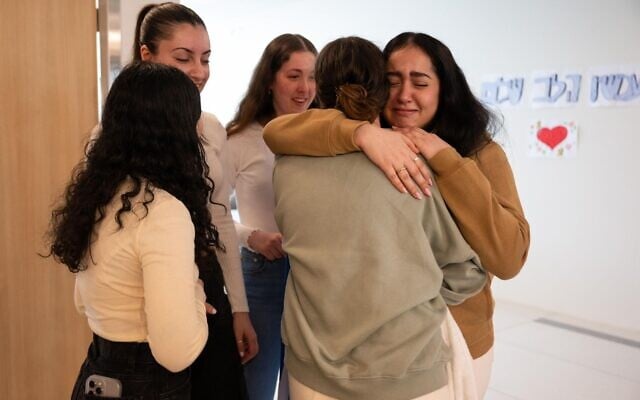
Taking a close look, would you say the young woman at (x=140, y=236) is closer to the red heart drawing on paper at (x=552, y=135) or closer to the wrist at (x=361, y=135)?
the wrist at (x=361, y=135)

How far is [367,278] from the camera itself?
1.00m

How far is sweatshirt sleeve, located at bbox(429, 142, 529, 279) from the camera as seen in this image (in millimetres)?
1069

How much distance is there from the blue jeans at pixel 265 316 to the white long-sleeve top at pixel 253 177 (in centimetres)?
11

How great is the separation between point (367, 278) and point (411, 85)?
22.2 inches

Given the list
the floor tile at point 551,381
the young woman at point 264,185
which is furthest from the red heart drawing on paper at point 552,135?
the young woman at point 264,185

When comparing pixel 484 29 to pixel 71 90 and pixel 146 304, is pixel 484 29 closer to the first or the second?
pixel 71 90

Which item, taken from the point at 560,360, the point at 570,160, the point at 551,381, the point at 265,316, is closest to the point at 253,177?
the point at 265,316

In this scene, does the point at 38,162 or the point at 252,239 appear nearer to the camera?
the point at 252,239

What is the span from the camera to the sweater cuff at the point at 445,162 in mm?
1092

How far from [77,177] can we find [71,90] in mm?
1015

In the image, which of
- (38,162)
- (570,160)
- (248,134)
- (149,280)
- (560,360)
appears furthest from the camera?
(570,160)

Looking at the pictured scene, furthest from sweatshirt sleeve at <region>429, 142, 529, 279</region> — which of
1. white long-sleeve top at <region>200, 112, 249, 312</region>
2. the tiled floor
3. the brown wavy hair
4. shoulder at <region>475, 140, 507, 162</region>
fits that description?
the tiled floor

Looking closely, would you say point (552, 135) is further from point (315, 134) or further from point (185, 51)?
point (315, 134)

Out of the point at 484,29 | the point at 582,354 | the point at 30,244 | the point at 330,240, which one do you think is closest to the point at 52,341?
the point at 30,244
